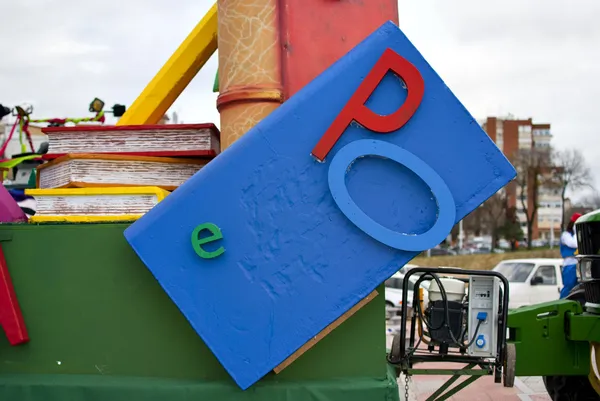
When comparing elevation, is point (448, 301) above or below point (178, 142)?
below

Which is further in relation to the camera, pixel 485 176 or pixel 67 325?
pixel 67 325

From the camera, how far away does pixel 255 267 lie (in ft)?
7.60

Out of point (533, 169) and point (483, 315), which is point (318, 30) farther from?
point (533, 169)

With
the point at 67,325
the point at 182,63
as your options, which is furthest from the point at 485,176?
the point at 182,63

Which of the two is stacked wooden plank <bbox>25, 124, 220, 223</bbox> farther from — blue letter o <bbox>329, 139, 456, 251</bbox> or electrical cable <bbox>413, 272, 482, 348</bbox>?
electrical cable <bbox>413, 272, 482, 348</bbox>

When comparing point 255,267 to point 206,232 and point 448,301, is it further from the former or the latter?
point 448,301

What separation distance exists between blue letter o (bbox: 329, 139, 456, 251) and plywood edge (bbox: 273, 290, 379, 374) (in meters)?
0.31

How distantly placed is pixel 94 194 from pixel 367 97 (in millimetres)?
1238

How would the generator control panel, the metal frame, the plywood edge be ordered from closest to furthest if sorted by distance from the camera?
1. the plywood edge
2. the metal frame
3. the generator control panel

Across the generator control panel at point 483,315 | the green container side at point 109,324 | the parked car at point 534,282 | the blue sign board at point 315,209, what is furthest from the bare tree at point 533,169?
the blue sign board at point 315,209

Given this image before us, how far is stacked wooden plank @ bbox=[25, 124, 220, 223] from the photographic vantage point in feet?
9.24

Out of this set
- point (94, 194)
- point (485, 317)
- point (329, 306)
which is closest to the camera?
point (329, 306)

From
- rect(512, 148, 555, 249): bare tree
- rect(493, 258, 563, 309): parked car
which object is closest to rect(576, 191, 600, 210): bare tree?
rect(512, 148, 555, 249): bare tree

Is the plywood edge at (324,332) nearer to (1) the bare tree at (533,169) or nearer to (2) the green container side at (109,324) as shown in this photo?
(2) the green container side at (109,324)
